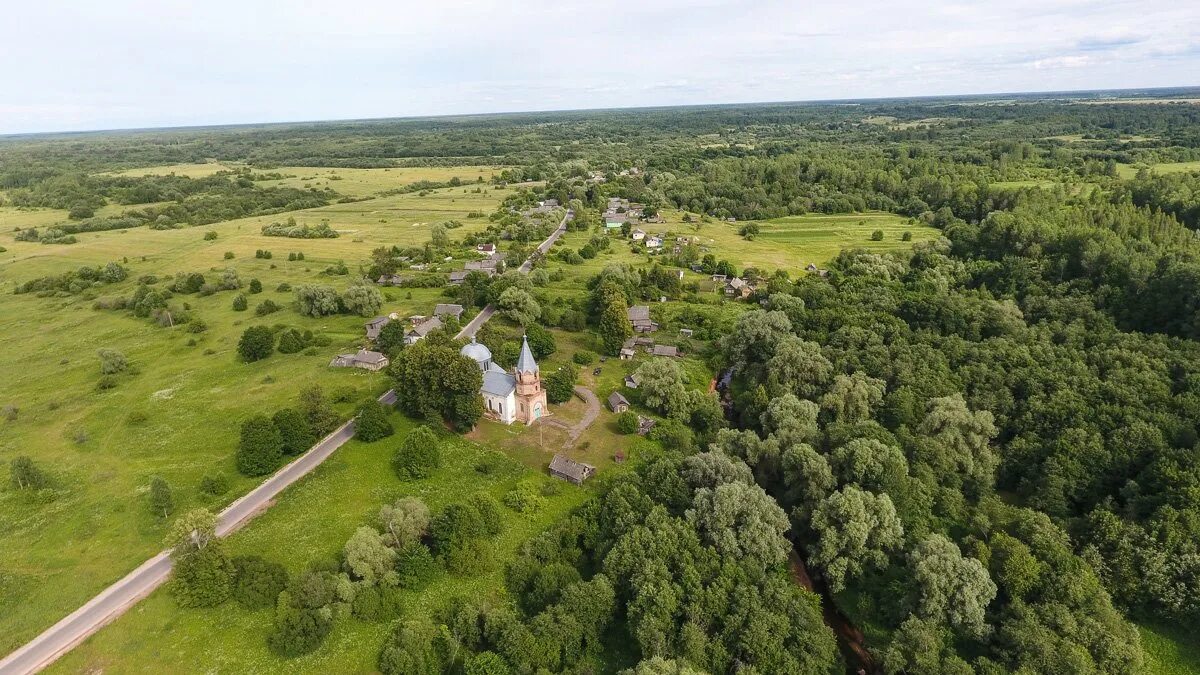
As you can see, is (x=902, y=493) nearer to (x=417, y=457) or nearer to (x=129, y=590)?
(x=417, y=457)

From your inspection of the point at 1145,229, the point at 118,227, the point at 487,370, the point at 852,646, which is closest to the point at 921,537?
the point at 852,646

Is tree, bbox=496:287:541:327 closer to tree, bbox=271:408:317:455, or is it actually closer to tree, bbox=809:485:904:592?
tree, bbox=271:408:317:455

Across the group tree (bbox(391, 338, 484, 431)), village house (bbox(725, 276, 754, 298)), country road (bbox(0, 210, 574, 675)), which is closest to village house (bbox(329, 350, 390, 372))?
tree (bbox(391, 338, 484, 431))

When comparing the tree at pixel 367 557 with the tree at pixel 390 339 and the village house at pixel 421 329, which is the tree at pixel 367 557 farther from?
the village house at pixel 421 329

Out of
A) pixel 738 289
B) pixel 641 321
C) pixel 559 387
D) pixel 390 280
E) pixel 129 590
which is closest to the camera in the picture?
pixel 129 590

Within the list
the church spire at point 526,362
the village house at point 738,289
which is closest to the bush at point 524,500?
the church spire at point 526,362

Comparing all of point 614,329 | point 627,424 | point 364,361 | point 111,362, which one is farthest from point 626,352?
point 111,362
